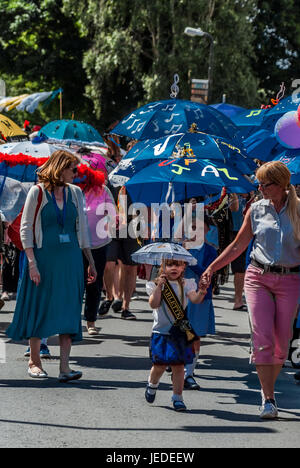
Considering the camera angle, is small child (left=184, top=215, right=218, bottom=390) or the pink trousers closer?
the pink trousers

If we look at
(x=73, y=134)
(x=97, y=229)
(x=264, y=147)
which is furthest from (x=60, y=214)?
(x=73, y=134)

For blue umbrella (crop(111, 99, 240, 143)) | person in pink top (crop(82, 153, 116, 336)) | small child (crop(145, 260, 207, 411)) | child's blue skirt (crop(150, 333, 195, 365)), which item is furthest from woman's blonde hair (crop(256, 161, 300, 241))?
person in pink top (crop(82, 153, 116, 336))

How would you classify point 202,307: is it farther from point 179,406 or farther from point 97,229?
point 97,229

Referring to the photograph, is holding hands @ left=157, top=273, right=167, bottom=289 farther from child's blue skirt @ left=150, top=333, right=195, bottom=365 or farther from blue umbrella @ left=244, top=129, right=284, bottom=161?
blue umbrella @ left=244, top=129, right=284, bottom=161

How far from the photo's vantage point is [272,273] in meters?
6.70

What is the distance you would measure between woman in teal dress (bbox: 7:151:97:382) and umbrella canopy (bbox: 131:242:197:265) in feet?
2.73

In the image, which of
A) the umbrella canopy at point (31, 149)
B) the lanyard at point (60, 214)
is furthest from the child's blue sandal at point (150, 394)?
the umbrella canopy at point (31, 149)

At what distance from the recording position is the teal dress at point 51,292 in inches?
306

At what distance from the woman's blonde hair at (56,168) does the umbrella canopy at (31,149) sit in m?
1.63

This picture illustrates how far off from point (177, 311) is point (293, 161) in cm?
229

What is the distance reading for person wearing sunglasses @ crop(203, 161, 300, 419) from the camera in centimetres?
669

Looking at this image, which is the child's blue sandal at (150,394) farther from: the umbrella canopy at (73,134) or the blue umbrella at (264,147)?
the umbrella canopy at (73,134)
